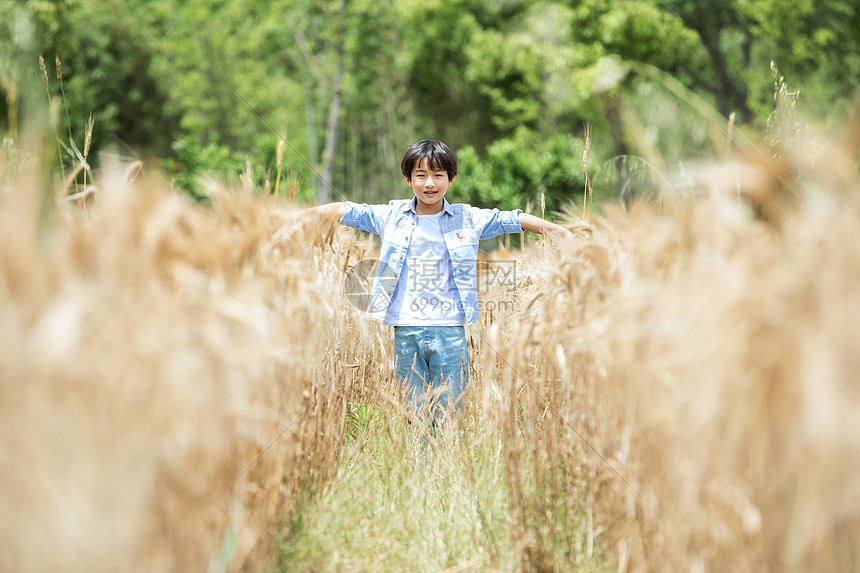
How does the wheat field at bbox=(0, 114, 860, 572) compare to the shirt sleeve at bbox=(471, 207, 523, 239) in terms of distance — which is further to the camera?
the shirt sleeve at bbox=(471, 207, 523, 239)

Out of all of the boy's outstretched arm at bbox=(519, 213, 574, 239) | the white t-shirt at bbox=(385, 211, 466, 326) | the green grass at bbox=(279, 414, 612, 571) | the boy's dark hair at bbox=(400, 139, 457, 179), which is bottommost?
the green grass at bbox=(279, 414, 612, 571)

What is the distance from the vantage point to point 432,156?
105 inches

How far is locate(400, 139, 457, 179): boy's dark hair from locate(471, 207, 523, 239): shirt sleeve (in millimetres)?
219

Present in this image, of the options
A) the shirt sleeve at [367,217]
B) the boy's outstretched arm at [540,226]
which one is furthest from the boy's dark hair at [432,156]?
the boy's outstretched arm at [540,226]

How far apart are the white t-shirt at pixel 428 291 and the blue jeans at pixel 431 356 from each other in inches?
1.6

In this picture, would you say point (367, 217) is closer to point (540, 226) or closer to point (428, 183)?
point (428, 183)

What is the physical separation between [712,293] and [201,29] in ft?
58.8

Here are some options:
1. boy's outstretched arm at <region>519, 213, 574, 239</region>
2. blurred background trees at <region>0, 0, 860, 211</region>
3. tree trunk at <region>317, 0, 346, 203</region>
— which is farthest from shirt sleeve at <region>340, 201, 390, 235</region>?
tree trunk at <region>317, 0, 346, 203</region>

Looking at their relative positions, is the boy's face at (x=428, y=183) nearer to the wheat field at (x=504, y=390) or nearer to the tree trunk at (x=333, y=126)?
the wheat field at (x=504, y=390)

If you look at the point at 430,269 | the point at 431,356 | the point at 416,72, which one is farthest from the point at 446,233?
the point at 416,72

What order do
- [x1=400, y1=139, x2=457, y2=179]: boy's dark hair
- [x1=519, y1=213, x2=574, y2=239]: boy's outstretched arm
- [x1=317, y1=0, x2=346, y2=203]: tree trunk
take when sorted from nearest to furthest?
[x1=519, y1=213, x2=574, y2=239]: boy's outstretched arm → [x1=400, y1=139, x2=457, y2=179]: boy's dark hair → [x1=317, y1=0, x2=346, y2=203]: tree trunk

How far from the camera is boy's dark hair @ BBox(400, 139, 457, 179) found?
2.67m

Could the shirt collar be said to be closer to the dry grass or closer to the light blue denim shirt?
the light blue denim shirt

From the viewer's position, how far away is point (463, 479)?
224 centimetres
